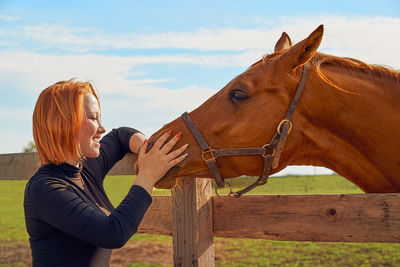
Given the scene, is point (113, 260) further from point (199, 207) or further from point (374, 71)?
point (374, 71)

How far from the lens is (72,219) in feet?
6.10

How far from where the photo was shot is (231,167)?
8.69ft

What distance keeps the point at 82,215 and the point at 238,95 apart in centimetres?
122

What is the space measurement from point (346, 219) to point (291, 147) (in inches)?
22.6

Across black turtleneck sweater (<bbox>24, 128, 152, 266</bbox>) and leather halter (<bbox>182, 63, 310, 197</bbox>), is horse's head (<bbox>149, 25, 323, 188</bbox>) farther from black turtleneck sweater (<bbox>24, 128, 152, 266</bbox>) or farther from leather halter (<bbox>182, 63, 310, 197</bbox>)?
black turtleneck sweater (<bbox>24, 128, 152, 266</bbox>)

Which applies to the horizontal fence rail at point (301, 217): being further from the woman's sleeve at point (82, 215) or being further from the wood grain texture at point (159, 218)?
the woman's sleeve at point (82, 215)

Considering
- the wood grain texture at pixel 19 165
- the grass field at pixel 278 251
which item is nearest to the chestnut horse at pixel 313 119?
the wood grain texture at pixel 19 165

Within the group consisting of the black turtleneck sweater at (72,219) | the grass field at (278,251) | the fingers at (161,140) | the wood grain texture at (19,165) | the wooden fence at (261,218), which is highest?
the fingers at (161,140)

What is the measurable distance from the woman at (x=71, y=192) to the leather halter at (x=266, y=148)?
1.42 feet

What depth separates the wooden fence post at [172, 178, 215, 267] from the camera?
282 centimetres

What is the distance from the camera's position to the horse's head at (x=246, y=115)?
2.54 m

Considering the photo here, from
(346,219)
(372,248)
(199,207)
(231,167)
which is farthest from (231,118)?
(372,248)

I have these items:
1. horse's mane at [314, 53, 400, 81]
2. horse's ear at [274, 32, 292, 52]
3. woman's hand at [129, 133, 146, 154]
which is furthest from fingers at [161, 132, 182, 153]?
horse's ear at [274, 32, 292, 52]

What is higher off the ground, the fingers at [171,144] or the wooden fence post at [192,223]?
the fingers at [171,144]
